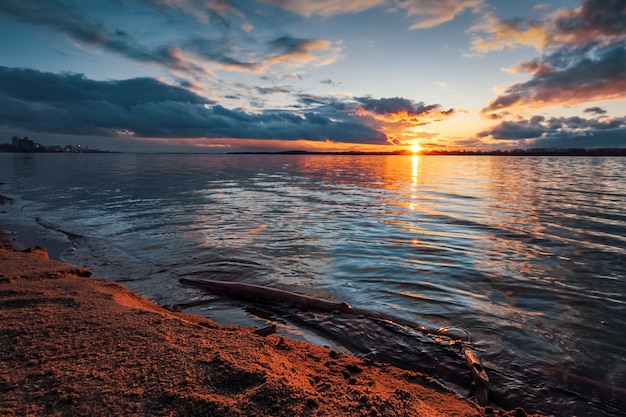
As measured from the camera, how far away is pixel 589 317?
26.1 feet

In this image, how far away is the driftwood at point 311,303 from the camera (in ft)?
19.5

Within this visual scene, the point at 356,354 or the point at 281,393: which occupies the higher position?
the point at 281,393

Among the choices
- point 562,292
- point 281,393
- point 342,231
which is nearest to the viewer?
point 281,393

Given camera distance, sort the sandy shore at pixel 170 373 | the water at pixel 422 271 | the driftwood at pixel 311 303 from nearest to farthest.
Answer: the sandy shore at pixel 170 373
the driftwood at pixel 311 303
the water at pixel 422 271

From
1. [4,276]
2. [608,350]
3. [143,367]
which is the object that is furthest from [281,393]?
[4,276]

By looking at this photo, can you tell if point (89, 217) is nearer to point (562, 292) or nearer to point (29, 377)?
point (29, 377)

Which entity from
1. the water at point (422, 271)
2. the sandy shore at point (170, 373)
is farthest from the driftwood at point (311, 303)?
the sandy shore at point (170, 373)

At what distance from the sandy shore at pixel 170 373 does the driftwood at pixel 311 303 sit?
3.91ft

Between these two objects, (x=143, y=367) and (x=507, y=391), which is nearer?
(x=143, y=367)

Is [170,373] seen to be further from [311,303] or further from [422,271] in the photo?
[422,271]

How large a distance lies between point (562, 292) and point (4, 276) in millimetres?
13534

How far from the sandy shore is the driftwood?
119cm

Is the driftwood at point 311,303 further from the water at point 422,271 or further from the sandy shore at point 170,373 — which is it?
the sandy shore at point 170,373

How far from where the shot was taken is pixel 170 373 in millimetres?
3990
